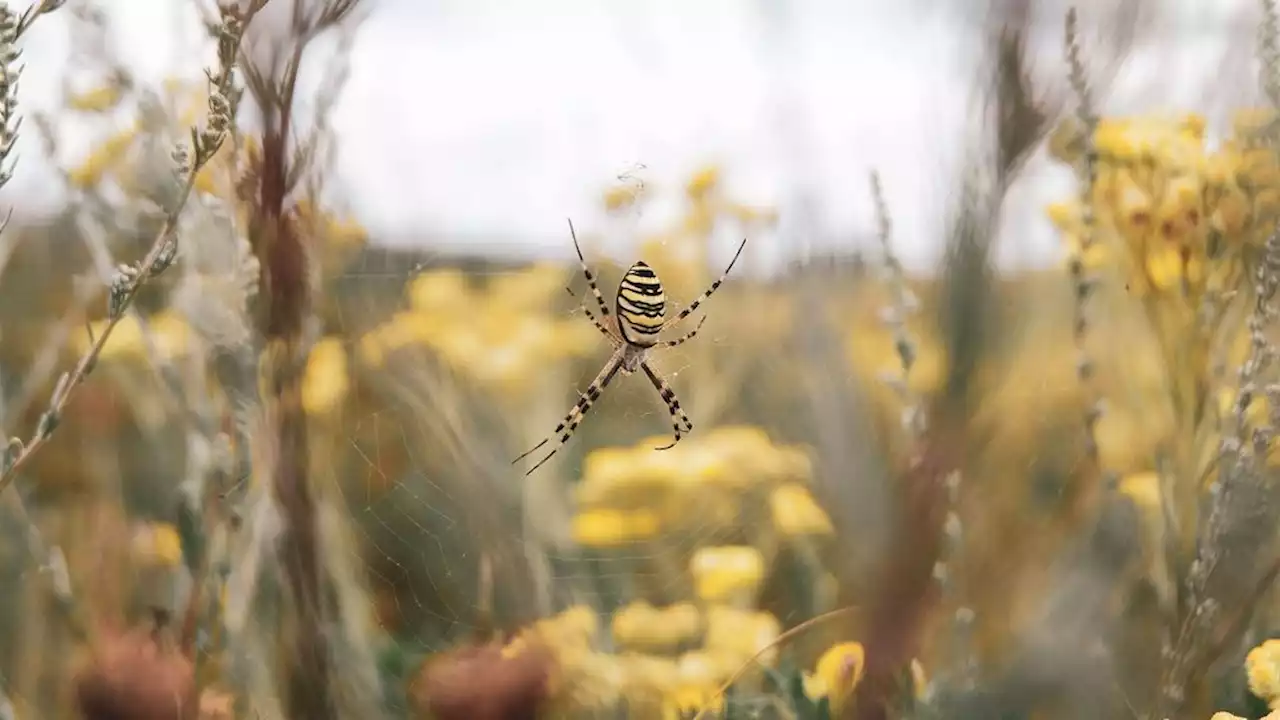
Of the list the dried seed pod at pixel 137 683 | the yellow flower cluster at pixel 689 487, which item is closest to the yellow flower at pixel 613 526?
the yellow flower cluster at pixel 689 487

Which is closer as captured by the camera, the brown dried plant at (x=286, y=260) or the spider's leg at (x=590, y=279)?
the brown dried plant at (x=286, y=260)

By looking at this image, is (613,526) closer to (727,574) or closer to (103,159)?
(727,574)

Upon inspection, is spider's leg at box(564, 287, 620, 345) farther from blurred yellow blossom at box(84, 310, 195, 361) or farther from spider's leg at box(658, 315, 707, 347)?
blurred yellow blossom at box(84, 310, 195, 361)

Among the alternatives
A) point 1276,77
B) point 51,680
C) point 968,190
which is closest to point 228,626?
point 51,680

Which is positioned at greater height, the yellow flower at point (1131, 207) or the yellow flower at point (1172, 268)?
the yellow flower at point (1131, 207)

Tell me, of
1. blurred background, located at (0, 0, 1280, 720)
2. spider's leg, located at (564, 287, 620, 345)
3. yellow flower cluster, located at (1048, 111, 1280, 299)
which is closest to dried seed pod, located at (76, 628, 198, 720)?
blurred background, located at (0, 0, 1280, 720)

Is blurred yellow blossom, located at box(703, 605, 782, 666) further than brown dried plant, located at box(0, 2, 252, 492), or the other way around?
blurred yellow blossom, located at box(703, 605, 782, 666)

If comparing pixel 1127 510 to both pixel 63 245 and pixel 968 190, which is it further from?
pixel 63 245

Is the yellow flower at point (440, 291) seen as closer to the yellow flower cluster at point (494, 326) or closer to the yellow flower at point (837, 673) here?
the yellow flower cluster at point (494, 326)
